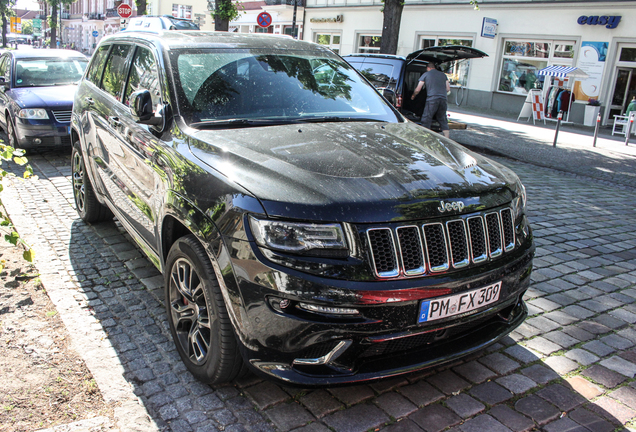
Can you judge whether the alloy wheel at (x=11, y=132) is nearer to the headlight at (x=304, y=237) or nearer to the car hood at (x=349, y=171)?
the car hood at (x=349, y=171)

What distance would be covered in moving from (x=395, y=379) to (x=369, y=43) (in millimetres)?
30905

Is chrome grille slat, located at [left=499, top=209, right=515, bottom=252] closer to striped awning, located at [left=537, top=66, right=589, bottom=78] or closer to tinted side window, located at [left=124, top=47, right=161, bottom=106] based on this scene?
tinted side window, located at [left=124, top=47, right=161, bottom=106]

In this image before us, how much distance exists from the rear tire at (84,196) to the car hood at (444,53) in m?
7.97

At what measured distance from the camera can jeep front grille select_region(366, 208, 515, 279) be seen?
2500 mm

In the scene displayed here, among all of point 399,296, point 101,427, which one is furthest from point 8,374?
point 399,296

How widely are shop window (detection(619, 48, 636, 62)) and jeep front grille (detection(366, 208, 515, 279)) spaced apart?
21.3 m

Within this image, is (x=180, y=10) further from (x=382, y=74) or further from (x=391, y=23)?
(x=382, y=74)

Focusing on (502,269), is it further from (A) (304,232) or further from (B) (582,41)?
(B) (582,41)

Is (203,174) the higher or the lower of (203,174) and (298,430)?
the higher

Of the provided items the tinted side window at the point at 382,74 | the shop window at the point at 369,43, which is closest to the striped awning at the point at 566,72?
the tinted side window at the point at 382,74

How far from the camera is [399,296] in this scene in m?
2.49

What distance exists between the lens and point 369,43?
31.5 m

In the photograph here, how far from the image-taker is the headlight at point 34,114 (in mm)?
8828

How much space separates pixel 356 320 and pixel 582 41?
22.9 meters
